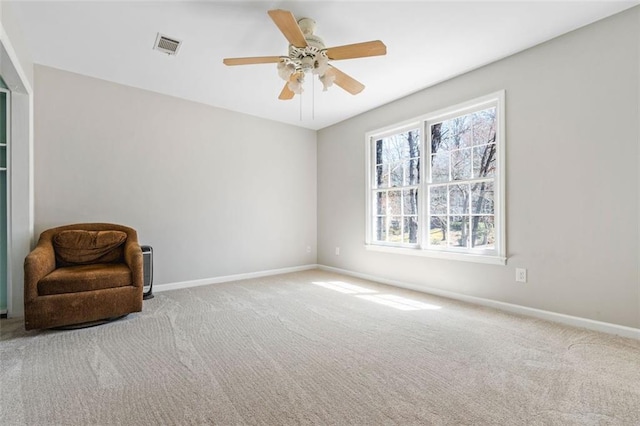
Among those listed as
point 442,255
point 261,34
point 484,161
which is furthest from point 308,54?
point 442,255

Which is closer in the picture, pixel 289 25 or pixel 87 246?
pixel 289 25

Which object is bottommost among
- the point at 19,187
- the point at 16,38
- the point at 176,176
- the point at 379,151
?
the point at 19,187

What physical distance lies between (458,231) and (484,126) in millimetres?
1203

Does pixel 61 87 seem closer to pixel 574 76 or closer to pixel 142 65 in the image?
pixel 142 65

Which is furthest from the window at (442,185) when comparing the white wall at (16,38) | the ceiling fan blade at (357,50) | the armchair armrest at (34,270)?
the white wall at (16,38)

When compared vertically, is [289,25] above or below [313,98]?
below

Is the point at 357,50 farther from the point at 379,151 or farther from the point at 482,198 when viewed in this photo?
the point at 379,151

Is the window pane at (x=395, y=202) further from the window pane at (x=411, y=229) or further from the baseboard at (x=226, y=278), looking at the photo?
the baseboard at (x=226, y=278)

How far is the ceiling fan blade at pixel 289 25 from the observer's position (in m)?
1.92

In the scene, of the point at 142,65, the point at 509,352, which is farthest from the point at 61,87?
the point at 509,352

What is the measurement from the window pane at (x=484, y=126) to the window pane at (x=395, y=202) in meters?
1.20

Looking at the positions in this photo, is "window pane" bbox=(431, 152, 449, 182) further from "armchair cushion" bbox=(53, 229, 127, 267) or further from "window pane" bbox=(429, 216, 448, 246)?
"armchair cushion" bbox=(53, 229, 127, 267)

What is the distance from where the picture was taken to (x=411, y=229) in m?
4.06

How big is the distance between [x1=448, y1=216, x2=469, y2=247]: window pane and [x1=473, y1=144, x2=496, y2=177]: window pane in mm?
527
